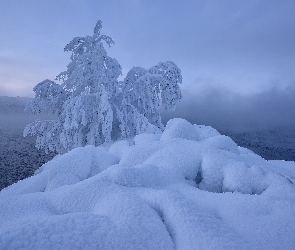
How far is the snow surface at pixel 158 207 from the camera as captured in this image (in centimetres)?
141

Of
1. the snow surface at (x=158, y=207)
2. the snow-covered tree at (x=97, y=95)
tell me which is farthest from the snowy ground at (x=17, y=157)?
the snow surface at (x=158, y=207)

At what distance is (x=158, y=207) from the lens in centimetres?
182

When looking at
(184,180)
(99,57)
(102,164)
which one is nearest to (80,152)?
(102,164)

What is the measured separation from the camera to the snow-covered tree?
317 inches

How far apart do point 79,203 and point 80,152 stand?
1.42 meters

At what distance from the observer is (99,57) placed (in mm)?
7988

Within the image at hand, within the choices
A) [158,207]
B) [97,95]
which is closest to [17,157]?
[97,95]

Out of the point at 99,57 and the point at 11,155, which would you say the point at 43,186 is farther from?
the point at 11,155

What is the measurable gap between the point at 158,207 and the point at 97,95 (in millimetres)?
6545

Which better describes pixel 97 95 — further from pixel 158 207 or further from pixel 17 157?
pixel 17 157

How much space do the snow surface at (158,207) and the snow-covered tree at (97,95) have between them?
509cm

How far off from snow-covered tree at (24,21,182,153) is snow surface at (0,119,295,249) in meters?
5.09

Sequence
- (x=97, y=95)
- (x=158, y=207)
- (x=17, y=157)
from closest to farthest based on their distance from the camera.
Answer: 1. (x=158, y=207)
2. (x=97, y=95)
3. (x=17, y=157)

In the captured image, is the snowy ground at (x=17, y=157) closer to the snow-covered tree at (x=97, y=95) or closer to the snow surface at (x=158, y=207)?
the snow-covered tree at (x=97, y=95)
